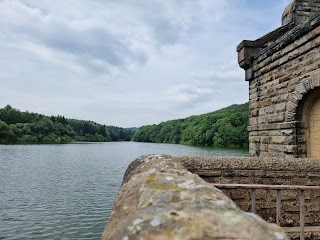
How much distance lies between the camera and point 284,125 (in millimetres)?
7590

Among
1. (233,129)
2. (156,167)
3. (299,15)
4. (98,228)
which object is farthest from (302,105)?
(233,129)

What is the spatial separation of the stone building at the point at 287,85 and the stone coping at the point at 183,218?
5650 mm

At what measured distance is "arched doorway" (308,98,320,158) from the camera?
700 centimetres

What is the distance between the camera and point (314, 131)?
7.16m

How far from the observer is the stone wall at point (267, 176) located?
14.0 feet

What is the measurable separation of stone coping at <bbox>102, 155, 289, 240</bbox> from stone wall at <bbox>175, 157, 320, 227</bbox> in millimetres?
2537

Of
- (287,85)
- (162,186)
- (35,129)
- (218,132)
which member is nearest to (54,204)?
(287,85)

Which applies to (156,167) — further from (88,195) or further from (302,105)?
(88,195)

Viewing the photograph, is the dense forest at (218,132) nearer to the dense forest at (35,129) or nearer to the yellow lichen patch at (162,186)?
the dense forest at (35,129)

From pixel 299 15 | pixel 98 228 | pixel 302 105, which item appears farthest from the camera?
pixel 98 228

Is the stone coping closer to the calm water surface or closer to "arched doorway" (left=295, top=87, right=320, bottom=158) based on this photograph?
"arched doorway" (left=295, top=87, right=320, bottom=158)

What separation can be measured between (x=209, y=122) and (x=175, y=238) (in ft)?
299

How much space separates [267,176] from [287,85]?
3844mm

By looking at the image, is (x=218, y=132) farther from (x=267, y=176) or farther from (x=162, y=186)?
(x=162, y=186)
